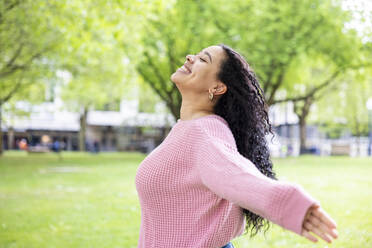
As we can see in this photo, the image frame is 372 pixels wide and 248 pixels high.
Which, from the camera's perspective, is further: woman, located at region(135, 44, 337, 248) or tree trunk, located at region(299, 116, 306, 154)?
tree trunk, located at region(299, 116, 306, 154)

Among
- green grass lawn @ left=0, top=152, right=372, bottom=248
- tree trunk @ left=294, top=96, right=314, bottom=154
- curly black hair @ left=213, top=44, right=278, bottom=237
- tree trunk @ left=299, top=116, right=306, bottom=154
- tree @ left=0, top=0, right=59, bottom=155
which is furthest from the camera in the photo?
tree trunk @ left=299, top=116, right=306, bottom=154

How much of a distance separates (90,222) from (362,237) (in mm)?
4682

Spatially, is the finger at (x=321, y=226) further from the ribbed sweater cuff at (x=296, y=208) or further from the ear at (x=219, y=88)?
the ear at (x=219, y=88)

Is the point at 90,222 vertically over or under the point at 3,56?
under

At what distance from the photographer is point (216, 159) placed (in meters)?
1.86

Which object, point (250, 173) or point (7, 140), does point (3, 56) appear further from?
point (7, 140)

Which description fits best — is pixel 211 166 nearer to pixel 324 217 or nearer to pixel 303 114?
pixel 324 217

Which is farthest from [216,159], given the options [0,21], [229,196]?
[0,21]

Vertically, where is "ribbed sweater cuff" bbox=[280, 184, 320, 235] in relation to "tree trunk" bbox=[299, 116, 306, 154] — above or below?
above

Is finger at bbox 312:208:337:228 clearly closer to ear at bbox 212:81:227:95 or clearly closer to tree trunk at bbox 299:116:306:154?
ear at bbox 212:81:227:95

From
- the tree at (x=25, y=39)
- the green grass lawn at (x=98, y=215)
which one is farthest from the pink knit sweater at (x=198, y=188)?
the tree at (x=25, y=39)

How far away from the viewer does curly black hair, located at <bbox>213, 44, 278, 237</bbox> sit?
7.53 ft

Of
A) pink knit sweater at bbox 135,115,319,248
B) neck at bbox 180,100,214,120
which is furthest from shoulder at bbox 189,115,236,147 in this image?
neck at bbox 180,100,214,120

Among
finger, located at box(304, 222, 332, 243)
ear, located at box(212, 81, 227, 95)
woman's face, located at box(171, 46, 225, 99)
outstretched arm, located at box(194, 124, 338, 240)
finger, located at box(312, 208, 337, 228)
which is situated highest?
woman's face, located at box(171, 46, 225, 99)
